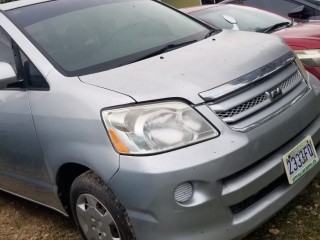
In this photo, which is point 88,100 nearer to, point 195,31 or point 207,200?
point 207,200

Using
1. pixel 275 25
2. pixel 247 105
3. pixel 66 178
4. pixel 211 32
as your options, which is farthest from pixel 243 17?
pixel 66 178

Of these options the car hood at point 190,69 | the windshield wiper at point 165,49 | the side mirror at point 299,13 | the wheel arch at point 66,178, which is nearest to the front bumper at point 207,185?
the car hood at point 190,69

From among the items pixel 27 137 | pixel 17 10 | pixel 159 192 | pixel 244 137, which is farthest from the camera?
pixel 17 10

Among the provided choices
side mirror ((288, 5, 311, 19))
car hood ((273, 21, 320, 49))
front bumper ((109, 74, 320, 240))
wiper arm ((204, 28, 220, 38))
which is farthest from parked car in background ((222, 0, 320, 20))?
front bumper ((109, 74, 320, 240))

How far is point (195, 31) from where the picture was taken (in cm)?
335

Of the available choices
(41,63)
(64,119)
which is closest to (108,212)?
(64,119)

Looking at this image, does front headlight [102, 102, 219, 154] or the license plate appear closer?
front headlight [102, 102, 219, 154]

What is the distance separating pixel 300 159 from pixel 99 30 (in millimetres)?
1678

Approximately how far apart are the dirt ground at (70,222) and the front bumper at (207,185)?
0.46 metres

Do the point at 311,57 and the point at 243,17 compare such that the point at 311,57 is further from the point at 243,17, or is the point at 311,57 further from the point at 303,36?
the point at 243,17

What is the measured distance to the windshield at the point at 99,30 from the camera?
2822 mm

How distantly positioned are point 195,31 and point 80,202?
62.6 inches

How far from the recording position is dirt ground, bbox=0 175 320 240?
273cm

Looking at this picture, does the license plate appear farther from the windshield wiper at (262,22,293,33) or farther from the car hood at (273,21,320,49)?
the windshield wiper at (262,22,293,33)
